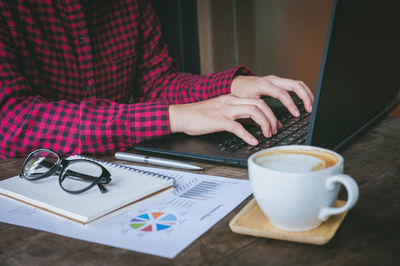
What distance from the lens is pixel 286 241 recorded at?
41cm

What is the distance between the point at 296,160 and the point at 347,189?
0.23ft

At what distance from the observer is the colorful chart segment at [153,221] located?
46 centimetres

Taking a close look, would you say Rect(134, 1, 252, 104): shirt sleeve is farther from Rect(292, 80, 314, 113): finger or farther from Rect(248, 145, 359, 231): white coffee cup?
Rect(248, 145, 359, 231): white coffee cup

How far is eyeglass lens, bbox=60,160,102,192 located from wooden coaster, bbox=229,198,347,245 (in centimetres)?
24

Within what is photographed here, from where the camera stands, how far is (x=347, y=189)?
37 centimetres

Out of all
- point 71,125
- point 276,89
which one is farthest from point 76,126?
point 276,89

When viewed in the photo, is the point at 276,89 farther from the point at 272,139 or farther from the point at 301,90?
the point at 272,139

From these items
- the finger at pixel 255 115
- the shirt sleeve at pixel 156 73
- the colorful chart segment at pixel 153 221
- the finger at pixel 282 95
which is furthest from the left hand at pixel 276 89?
the colorful chart segment at pixel 153 221

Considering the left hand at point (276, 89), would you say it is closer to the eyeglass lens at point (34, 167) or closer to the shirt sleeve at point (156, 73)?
the shirt sleeve at point (156, 73)

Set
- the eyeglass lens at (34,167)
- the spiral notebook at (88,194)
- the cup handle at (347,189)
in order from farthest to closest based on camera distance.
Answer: the eyeglass lens at (34,167), the spiral notebook at (88,194), the cup handle at (347,189)

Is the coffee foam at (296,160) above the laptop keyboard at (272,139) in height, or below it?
above

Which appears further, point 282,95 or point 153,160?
point 282,95

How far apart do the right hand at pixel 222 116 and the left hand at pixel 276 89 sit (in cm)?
8

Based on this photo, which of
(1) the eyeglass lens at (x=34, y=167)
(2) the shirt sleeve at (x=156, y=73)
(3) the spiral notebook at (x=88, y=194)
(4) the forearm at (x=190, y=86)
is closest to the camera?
(3) the spiral notebook at (x=88, y=194)
